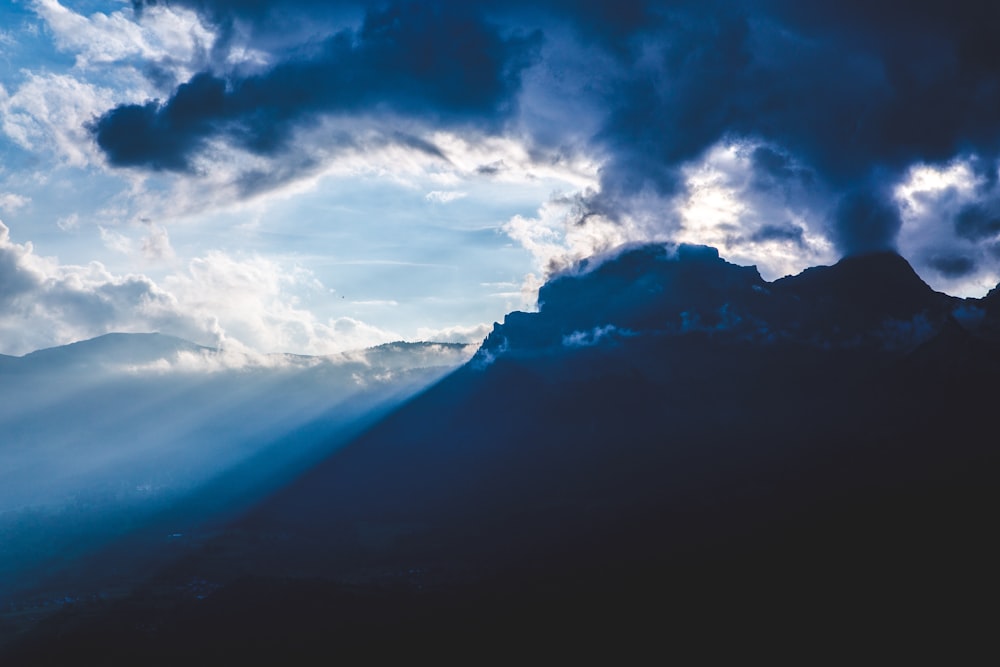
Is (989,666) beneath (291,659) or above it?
beneath

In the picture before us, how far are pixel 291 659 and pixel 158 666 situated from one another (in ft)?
126

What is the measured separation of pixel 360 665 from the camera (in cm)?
19875

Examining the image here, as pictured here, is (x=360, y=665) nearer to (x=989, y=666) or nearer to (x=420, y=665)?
(x=420, y=665)

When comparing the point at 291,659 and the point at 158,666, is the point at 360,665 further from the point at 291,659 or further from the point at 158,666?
the point at 158,666

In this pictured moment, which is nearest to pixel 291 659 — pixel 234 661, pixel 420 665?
pixel 234 661

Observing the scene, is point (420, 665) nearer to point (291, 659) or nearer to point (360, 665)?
point (360, 665)

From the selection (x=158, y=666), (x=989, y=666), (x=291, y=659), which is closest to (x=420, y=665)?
(x=291, y=659)

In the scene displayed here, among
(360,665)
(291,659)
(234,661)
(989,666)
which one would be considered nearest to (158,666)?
(234,661)

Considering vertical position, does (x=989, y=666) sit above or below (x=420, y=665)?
below

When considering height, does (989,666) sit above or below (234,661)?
below

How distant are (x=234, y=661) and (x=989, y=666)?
712 ft

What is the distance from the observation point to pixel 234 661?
198500mm

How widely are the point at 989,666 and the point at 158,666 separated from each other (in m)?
239

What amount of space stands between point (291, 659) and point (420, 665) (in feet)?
122
